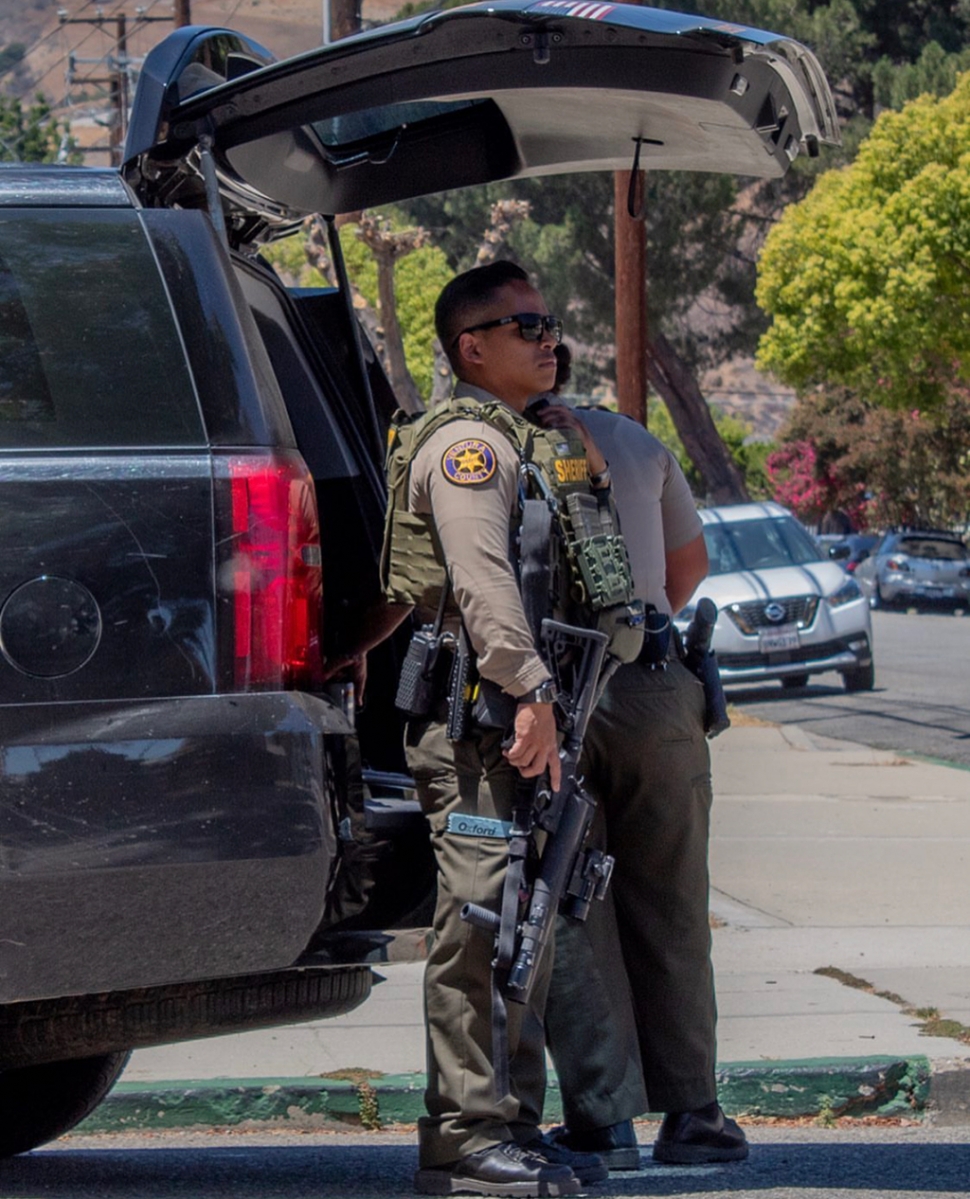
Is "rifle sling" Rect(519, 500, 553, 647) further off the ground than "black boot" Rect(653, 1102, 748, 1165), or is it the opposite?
"rifle sling" Rect(519, 500, 553, 647)

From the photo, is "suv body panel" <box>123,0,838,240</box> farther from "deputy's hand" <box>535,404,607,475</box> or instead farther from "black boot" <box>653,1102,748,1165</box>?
"black boot" <box>653,1102,748,1165</box>

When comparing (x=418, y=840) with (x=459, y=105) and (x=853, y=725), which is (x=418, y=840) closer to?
(x=459, y=105)

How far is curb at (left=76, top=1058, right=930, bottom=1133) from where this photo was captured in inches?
201

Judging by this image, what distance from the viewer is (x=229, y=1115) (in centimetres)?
511

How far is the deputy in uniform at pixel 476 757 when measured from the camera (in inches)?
147

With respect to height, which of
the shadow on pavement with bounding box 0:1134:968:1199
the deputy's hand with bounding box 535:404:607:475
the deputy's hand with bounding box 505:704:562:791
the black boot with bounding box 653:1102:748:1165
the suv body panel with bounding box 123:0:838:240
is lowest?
the shadow on pavement with bounding box 0:1134:968:1199

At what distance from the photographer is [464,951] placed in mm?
3879

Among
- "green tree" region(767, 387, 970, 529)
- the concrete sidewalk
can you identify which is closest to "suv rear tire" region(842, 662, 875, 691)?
the concrete sidewalk

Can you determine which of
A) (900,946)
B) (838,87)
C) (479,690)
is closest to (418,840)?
(479,690)

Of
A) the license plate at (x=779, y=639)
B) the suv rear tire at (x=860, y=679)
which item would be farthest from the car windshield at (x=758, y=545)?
the suv rear tire at (x=860, y=679)

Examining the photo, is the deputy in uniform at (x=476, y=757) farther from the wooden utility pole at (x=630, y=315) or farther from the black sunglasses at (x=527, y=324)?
the wooden utility pole at (x=630, y=315)

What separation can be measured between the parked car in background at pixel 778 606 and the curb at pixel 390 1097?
40.1 feet

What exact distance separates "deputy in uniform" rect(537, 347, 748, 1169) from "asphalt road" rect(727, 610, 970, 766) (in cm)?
978

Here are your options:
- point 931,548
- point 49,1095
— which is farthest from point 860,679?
point 931,548
